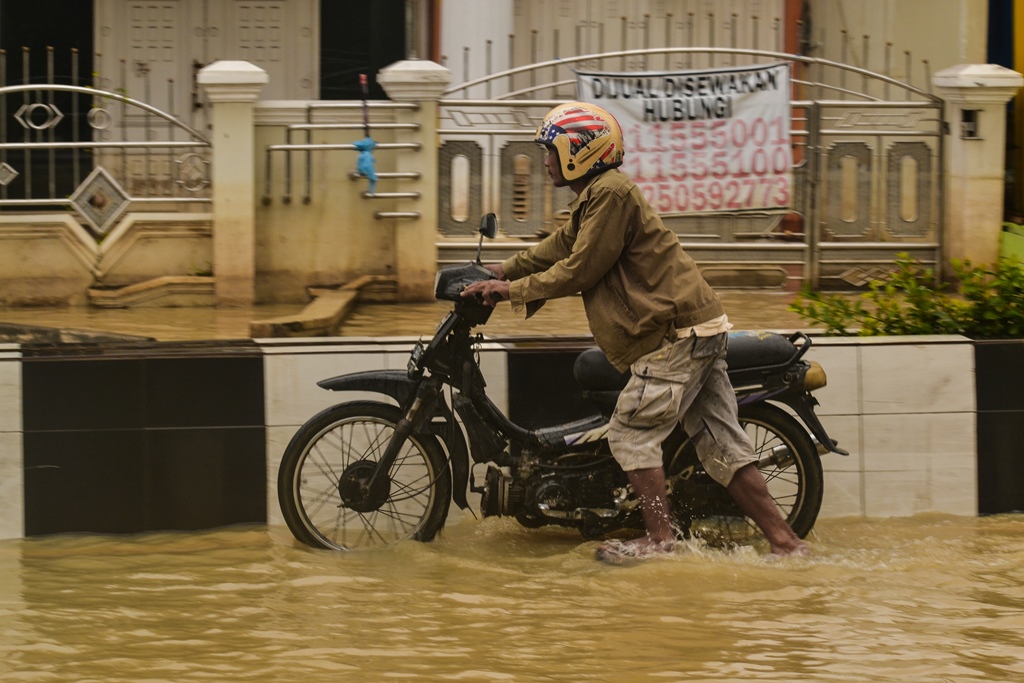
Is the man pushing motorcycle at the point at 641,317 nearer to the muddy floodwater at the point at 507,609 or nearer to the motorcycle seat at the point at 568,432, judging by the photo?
the motorcycle seat at the point at 568,432

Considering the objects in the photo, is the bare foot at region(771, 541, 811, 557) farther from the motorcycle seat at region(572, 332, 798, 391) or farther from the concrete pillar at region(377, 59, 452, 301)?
the concrete pillar at region(377, 59, 452, 301)

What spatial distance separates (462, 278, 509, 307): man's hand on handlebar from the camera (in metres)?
5.44

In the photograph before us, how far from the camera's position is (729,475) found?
5516 millimetres

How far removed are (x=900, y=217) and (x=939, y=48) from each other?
11.4 ft

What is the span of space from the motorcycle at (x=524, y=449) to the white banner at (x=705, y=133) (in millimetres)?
4117

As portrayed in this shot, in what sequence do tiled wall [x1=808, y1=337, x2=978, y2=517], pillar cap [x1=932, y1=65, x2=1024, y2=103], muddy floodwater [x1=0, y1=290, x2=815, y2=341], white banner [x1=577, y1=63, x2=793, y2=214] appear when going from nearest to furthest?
tiled wall [x1=808, y1=337, x2=978, y2=517]
muddy floodwater [x1=0, y1=290, x2=815, y2=341]
white banner [x1=577, y1=63, x2=793, y2=214]
pillar cap [x1=932, y1=65, x2=1024, y2=103]

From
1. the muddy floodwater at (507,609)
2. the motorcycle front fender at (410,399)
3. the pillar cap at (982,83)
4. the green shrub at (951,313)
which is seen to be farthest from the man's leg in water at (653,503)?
the pillar cap at (982,83)

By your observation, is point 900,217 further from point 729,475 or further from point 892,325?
point 729,475

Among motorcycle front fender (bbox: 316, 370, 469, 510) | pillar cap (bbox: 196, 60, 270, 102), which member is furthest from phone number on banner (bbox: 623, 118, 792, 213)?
motorcycle front fender (bbox: 316, 370, 469, 510)

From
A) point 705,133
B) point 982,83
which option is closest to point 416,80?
point 705,133

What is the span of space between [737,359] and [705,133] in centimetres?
440

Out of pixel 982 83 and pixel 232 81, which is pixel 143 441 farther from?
pixel 982 83

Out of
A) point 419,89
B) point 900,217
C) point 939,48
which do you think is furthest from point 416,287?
point 939,48

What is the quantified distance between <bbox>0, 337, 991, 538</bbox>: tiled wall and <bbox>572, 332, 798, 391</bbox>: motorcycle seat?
1.82 ft
